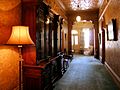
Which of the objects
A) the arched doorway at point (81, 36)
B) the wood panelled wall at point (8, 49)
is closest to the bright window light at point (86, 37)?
the arched doorway at point (81, 36)

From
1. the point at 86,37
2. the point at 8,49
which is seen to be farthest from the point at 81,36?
the point at 8,49

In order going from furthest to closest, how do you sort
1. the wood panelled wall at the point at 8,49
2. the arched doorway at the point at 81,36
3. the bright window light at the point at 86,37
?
the bright window light at the point at 86,37 → the arched doorway at the point at 81,36 → the wood panelled wall at the point at 8,49

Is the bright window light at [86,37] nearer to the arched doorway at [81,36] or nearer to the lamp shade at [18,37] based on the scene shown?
the arched doorway at [81,36]

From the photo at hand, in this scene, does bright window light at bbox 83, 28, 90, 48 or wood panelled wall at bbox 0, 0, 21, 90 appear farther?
bright window light at bbox 83, 28, 90, 48

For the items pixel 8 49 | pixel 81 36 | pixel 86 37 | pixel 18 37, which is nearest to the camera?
pixel 18 37

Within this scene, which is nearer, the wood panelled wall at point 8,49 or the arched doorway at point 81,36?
the wood panelled wall at point 8,49

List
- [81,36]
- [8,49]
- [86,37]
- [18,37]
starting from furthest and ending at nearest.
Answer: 1. [81,36]
2. [86,37]
3. [8,49]
4. [18,37]

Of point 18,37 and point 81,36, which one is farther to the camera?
point 81,36

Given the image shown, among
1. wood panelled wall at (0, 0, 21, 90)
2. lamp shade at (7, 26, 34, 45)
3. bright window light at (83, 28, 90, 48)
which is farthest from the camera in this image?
bright window light at (83, 28, 90, 48)

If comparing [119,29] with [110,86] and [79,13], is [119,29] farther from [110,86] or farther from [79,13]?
[79,13]

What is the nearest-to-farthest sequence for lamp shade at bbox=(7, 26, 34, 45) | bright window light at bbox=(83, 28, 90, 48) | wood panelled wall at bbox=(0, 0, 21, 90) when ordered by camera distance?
lamp shade at bbox=(7, 26, 34, 45) < wood panelled wall at bbox=(0, 0, 21, 90) < bright window light at bbox=(83, 28, 90, 48)

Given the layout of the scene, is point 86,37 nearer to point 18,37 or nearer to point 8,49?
point 8,49

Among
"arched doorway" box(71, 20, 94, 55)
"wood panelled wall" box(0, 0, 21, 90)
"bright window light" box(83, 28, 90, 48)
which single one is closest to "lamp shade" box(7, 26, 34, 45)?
"wood panelled wall" box(0, 0, 21, 90)

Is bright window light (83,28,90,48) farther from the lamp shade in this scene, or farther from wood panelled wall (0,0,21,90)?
the lamp shade
